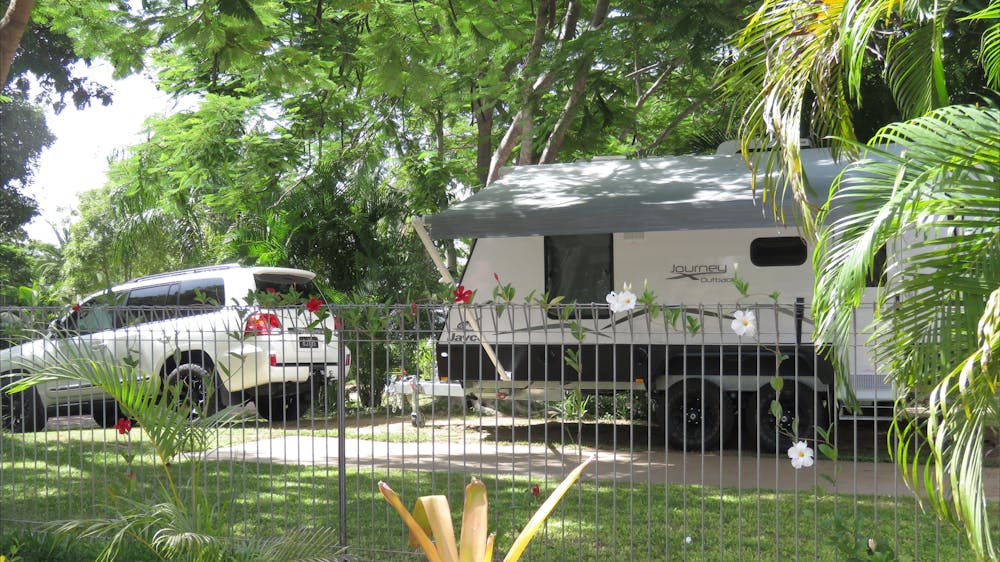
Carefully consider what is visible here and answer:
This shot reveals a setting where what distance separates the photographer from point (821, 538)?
598cm

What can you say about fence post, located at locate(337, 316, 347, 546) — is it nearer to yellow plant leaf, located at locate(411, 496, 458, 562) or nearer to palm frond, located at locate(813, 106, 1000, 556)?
yellow plant leaf, located at locate(411, 496, 458, 562)

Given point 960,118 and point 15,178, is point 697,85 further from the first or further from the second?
point 15,178

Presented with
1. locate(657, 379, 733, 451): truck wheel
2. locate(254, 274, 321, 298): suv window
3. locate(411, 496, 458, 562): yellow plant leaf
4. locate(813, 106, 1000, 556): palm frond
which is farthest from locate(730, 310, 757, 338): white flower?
locate(254, 274, 321, 298): suv window

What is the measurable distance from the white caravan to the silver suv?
70.3 inches

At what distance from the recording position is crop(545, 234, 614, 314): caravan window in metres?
9.79

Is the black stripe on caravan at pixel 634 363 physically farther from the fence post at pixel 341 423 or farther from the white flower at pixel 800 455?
the white flower at pixel 800 455

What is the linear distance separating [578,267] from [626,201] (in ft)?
3.29

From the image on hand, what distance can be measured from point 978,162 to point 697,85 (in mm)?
10621

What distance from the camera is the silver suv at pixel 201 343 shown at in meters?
5.27

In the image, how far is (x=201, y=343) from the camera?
5.70 m

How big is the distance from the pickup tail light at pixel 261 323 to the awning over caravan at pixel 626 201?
3.82 meters

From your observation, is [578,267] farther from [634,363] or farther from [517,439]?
[517,439]

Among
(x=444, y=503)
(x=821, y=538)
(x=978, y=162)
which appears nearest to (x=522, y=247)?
(x=821, y=538)

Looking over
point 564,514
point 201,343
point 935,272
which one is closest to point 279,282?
point 201,343
